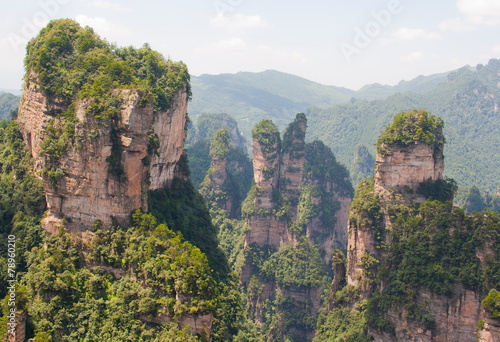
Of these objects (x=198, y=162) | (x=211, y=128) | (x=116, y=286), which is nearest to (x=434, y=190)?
(x=116, y=286)

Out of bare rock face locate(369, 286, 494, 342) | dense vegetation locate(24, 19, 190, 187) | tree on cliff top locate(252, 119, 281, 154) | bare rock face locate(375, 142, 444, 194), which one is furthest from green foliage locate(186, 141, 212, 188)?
bare rock face locate(369, 286, 494, 342)

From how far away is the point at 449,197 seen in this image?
119 feet

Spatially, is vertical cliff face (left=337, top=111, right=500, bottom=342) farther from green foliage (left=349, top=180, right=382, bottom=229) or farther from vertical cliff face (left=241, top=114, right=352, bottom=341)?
vertical cliff face (left=241, top=114, right=352, bottom=341)

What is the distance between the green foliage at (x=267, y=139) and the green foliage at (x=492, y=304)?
32575mm

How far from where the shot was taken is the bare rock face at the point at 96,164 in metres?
25.4

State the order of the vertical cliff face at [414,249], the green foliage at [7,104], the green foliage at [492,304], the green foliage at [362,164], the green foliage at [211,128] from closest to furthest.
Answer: the green foliage at [492,304], the vertical cliff face at [414,249], the green foliage at [7,104], the green foliage at [362,164], the green foliage at [211,128]

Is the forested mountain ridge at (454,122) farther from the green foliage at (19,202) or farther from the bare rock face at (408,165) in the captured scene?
the green foliage at (19,202)

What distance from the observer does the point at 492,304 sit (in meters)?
26.6

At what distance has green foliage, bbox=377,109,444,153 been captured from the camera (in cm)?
3500

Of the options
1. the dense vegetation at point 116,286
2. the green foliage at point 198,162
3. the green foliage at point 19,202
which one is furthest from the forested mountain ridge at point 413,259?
the green foliage at point 198,162

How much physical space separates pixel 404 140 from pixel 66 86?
23.1 m

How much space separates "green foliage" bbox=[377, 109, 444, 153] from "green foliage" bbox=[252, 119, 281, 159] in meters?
21.3

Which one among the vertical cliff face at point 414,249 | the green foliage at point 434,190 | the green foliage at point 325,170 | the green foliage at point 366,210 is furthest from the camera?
the green foliage at point 325,170

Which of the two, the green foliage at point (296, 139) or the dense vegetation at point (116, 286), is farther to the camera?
the green foliage at point (296, 139)
